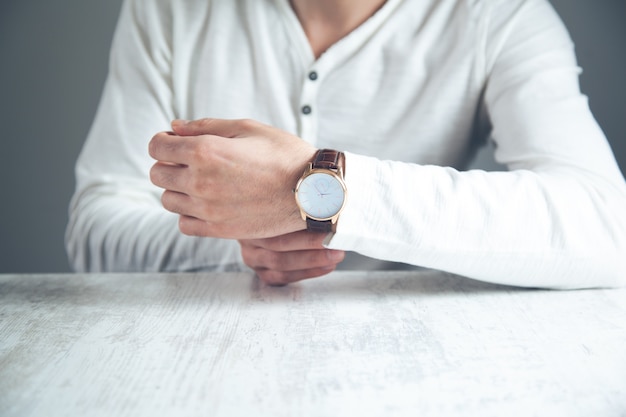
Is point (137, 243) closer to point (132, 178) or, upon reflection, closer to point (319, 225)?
point (132, 178)

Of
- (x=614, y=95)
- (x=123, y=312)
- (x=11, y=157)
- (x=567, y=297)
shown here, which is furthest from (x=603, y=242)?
(x=11, y=157)

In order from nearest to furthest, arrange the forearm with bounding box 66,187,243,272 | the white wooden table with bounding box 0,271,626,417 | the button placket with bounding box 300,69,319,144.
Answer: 1. the white wooden table with bounding box 0,271,626,417
2. the forearm with bounding box 66,187,243,272
3. the button placket with bounding box 300,69,319,144

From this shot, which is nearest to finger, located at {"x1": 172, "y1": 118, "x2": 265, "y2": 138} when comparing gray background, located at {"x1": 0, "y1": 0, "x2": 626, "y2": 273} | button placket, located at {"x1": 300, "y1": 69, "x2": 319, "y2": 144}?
button placket, located at {"x1": 300, "y1": 69, "x2": 319, "y2": 144}

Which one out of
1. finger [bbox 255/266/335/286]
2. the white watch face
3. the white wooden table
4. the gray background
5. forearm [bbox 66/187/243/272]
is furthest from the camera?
the gray background

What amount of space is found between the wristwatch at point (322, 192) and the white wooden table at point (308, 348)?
0.12m

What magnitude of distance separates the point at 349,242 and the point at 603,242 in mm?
371

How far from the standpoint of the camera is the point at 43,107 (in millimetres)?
1900

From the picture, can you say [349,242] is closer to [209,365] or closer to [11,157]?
[209,365]

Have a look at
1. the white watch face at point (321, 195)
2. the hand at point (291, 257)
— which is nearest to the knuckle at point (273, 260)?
the hand at point (291, 257)

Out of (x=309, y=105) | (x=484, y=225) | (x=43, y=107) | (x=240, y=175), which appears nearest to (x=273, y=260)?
(x=240, y=175)

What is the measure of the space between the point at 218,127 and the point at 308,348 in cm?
35

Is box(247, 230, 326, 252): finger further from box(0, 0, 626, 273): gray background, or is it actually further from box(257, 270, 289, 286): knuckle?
box(0, 0, 626, 273): gray background

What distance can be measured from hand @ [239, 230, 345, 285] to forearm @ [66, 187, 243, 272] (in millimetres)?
178

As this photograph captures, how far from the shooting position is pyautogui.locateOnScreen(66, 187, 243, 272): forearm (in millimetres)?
1078
